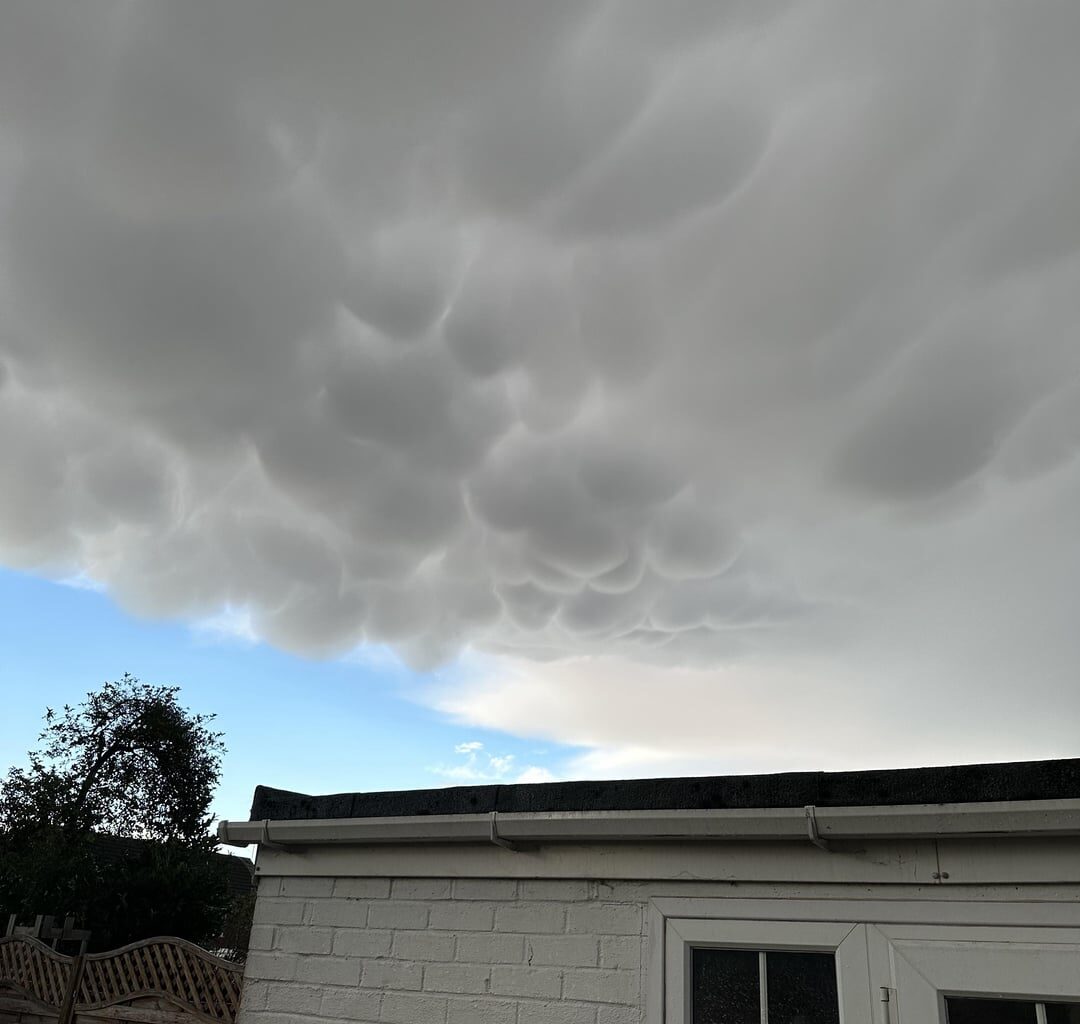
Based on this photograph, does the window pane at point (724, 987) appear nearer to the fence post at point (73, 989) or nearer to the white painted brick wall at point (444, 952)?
the white painted brick wall at point (444, 952)

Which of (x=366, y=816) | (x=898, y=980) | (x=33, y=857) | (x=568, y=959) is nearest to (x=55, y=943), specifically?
(x=33, y=857)

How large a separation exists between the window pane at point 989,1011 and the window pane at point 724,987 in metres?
0.72

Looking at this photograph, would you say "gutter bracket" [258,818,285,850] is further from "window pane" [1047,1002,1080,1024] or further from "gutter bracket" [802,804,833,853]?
"window pane" [1047,1002,1080,1024]

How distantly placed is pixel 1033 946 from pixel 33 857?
20.2m

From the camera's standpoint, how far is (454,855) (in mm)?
4289

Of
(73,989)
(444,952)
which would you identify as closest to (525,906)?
(444,952)

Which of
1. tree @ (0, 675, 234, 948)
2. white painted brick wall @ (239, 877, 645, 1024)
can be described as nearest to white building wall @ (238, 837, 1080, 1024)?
white painted brick wall @ (239, 877, 645, 1024)

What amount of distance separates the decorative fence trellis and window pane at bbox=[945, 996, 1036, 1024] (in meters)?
4.06

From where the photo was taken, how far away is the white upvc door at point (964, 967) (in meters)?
2.98

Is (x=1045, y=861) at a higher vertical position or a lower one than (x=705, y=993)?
higher

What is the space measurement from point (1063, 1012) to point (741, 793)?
1284mm

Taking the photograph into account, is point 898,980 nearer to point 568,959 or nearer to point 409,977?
point 568,959

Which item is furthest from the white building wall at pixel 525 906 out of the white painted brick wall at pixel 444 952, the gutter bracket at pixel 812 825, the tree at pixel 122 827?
the tree at pixel 122 827

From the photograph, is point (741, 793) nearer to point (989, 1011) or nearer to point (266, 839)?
point (989, 1011)
